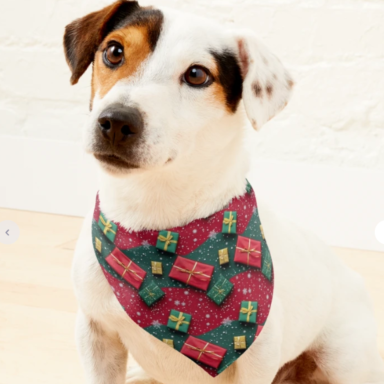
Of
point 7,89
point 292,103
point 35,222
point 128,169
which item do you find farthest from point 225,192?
point 7,89

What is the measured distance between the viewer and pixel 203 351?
119cm

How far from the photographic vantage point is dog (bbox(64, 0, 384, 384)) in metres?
1.03

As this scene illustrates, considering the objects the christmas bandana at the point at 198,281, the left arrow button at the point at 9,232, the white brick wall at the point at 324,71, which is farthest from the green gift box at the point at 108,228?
the white brick wall at the point at 324,71

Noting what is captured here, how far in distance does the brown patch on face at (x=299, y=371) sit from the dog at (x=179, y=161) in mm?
61

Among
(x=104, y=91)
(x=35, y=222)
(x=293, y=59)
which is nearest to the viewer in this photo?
(x=104, y=91)

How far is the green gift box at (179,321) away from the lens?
1176 mm

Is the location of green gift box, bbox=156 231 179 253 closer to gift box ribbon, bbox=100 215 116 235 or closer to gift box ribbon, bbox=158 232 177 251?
gift box ribbon, bbox=158 232 177 251

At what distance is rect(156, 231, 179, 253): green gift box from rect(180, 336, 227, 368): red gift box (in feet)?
0.65

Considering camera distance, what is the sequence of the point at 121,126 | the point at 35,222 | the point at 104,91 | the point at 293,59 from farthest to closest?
the point at 35,222 → the point at 293,59 → the point at 104,91 → the point at 121,126

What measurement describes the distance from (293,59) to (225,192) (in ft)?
5.14

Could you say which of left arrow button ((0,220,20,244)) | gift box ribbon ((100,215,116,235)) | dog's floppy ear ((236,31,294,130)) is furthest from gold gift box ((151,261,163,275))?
left arrow button ((0,220,20,244))

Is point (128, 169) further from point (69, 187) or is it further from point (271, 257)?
point (69, 187)

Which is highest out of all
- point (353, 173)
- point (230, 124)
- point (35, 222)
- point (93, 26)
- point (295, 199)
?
point (93, 26)

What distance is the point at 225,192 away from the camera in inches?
46.9
